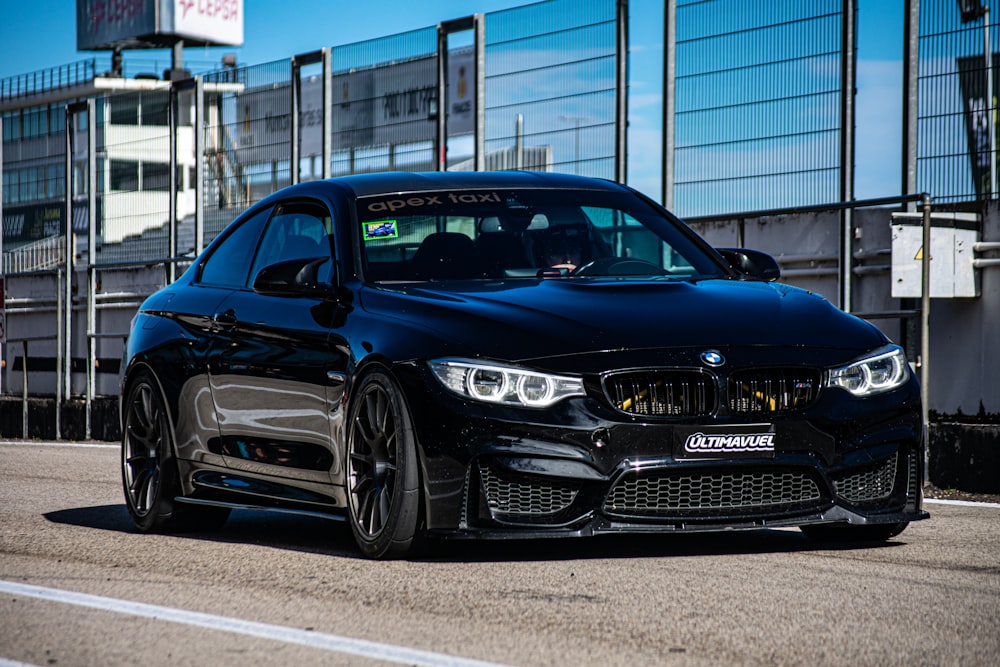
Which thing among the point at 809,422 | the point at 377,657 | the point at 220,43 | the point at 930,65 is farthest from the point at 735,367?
the point at 220,43

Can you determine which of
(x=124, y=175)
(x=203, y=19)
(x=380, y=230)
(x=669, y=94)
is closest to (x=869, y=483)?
(x=380, y=230)

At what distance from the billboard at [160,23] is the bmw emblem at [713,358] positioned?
75.1 meters

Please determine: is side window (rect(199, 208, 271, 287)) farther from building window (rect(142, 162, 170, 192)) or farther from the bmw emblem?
building window (rect(142, 162, 170, 192))

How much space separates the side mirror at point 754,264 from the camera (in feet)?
25.1

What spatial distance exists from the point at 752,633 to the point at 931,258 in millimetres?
6672

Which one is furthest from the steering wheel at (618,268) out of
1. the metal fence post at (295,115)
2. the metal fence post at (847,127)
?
the metal fence post at (295,115)

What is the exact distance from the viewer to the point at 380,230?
24.2ft

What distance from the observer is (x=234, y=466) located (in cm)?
764

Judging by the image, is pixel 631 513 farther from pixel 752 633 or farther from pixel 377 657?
pixel 377 657

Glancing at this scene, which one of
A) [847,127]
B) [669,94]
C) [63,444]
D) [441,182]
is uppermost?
[669,94]

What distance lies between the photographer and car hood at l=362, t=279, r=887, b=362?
6.11 m

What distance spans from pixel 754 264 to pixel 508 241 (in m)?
1.14

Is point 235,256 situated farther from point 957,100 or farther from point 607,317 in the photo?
point 957,100

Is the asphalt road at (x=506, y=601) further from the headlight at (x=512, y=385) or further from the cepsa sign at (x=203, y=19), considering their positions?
the cepsa sign at (x=203, y=19)
